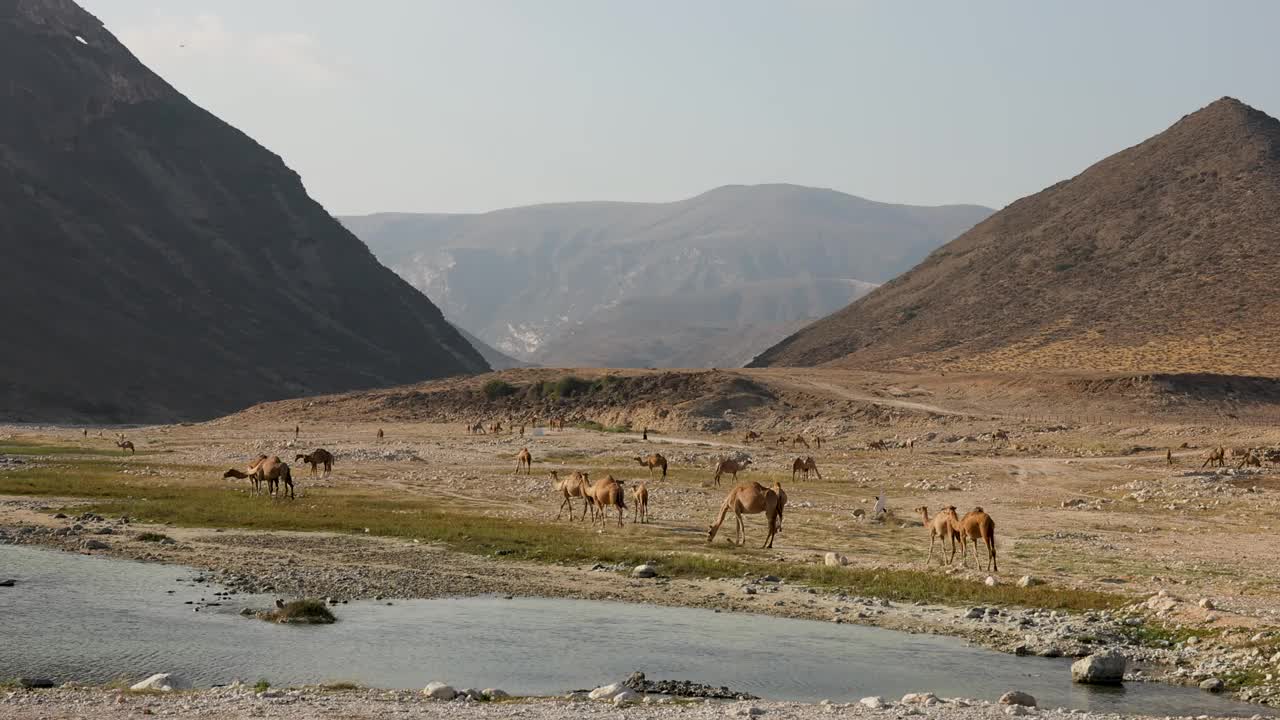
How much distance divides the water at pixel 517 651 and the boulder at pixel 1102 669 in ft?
0.71

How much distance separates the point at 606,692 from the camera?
699 inches

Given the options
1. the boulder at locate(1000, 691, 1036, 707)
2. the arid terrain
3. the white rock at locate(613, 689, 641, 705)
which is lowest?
the white rock at locate(613, 689, 641, 705)

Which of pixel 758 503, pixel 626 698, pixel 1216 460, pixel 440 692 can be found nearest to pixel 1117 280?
pixel 1216 460

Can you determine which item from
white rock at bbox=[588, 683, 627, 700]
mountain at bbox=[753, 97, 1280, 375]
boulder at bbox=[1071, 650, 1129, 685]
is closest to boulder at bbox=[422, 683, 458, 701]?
white rock at bbox=[588, 683, 627, 700]

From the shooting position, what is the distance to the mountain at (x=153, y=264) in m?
132

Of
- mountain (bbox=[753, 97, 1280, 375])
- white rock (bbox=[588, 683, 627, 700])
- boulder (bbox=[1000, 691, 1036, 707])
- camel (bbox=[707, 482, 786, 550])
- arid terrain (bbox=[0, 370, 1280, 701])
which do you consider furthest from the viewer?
mountain (bbox=[753, 97, 1280, 375])

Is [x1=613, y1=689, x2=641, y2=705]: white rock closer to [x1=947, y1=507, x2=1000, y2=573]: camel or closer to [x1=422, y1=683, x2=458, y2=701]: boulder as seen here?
[x1=422, y1=683, x2=458, y2=701]: boulder

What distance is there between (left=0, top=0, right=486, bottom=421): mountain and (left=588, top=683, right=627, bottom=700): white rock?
11226cm

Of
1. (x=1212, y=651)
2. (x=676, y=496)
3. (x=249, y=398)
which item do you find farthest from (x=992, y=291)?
(x=1212, y=651)

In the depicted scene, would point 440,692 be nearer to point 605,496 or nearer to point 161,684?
point 161,684

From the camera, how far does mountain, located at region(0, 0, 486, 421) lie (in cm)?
13225

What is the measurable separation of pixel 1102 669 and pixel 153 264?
15151 cm

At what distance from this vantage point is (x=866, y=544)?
1278 inches

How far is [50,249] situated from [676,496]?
394 feet
